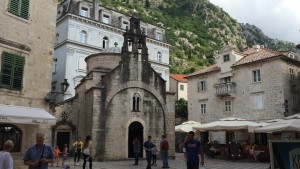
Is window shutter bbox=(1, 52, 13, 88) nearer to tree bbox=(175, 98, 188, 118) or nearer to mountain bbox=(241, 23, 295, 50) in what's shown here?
tree bbox=(175, 98, 188, 118)

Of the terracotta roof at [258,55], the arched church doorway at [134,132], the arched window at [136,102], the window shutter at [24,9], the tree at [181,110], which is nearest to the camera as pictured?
the window shutter at [24,9]

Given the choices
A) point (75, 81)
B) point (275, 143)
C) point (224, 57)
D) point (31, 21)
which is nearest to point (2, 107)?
point (31, 21)

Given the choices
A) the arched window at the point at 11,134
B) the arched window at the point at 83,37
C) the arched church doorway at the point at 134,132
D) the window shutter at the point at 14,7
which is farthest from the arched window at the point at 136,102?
the arched window at the point at 83,37

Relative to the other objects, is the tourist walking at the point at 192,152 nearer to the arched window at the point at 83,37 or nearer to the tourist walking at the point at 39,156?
the tourist walking at the point at 39,156

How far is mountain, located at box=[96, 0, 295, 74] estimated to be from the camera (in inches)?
2921

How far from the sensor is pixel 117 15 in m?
44.9

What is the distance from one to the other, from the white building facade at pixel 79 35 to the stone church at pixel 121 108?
12546mm

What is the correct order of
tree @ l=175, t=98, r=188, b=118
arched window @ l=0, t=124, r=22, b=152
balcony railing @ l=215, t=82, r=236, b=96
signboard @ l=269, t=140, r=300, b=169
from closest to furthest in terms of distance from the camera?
signboard @ l=269, t=140, r=300, b=169
arched window @ l=0, t=124, r=22, b=152
balcony railing @ l=215, t=82, r=236, b=96
tree @ l=175, t=98, r=188, b=118

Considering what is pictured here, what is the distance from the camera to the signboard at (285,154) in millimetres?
5730

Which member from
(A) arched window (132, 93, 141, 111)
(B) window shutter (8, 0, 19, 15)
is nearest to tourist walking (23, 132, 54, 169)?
(B) window shutter (8, 0, 19, 15)

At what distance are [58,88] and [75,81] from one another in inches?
130

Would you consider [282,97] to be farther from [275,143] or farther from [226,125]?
[275,143]

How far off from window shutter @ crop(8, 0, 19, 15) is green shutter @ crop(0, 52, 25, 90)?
7.38ft

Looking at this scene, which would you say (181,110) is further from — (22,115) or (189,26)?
(189,26)
